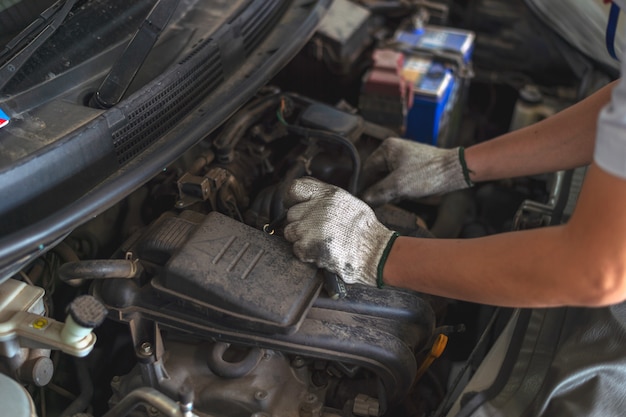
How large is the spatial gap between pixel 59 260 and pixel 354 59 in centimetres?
110

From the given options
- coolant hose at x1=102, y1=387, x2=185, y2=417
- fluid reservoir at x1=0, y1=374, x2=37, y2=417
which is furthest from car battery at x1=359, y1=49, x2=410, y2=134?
fluid reservoir at x1=0, y1=374, x2=37, y2=417

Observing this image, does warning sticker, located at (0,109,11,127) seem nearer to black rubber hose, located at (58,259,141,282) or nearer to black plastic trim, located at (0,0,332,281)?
black plastic trim, located at (0,0,332,281)

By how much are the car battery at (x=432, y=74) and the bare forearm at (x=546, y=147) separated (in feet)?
1.37

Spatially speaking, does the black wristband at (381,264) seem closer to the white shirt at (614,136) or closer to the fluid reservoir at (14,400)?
→ the white shirt at (614,136)

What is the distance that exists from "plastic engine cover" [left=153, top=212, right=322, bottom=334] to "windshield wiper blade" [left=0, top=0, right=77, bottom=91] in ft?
1.41

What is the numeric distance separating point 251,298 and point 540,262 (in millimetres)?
466

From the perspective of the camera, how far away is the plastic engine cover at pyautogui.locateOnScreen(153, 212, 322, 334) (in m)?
1.10

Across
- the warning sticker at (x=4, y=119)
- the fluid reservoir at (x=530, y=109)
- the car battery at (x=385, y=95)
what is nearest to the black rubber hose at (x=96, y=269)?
the warning sticker at (x=4, y=119)

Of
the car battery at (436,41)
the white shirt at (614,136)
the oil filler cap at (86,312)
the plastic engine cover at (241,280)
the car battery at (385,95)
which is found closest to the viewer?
the white shirt at (614,136)

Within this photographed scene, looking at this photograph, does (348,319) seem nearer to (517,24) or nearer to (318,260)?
(318,260)

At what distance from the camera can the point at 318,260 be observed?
1166mm

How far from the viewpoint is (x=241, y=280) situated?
112 cm

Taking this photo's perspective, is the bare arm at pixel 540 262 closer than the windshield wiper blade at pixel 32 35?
Yes

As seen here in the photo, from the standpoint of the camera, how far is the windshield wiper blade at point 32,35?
1152 mm
